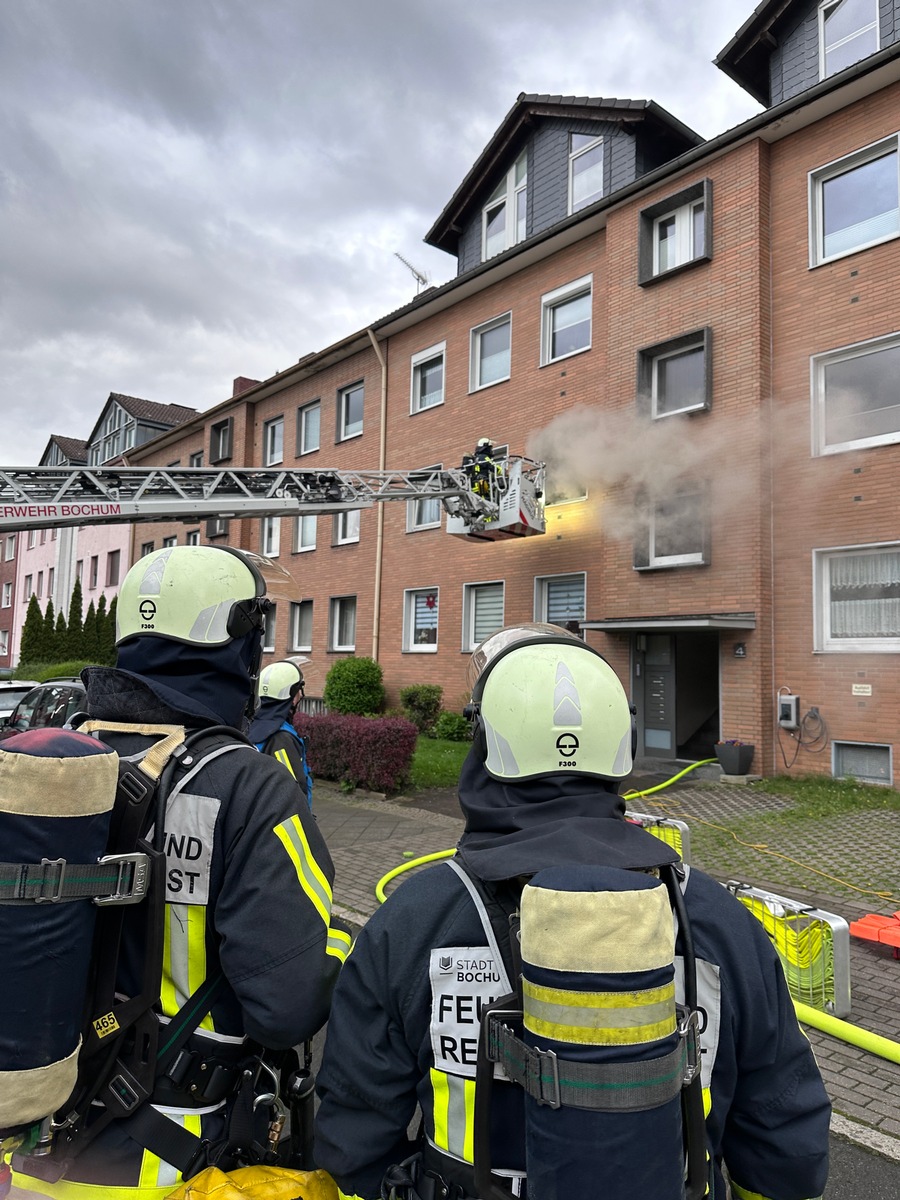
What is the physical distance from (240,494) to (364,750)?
150 inches

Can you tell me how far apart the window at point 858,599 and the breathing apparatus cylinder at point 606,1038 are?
1096 centimetres

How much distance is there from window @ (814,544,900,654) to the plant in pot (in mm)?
1757

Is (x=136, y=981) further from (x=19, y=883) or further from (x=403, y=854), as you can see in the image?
(x=403, y=854)

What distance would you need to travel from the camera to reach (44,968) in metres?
1.38

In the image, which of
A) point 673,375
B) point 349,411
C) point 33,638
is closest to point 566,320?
point 673,375

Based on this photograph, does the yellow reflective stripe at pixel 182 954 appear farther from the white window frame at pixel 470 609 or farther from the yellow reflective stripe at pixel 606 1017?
the white window frame at pixel 470 609

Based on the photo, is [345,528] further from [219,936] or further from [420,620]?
[219,936]

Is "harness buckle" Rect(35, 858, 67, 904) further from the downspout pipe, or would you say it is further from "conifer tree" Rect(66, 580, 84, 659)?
"conifer tree" Rect(66, 580, 84, 659)

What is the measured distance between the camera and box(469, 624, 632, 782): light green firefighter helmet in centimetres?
138

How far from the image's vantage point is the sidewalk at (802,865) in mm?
3340

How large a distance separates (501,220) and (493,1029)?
1935 centimetres

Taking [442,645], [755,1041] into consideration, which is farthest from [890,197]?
[755,1041]

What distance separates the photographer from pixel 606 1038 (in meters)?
0.96

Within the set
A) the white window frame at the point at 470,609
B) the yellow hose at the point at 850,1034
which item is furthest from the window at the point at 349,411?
the yellow hose at the point at 850,1034
